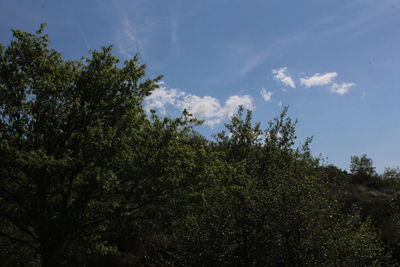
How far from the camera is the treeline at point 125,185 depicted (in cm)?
1719

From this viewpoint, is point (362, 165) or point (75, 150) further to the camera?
point (362, 165)

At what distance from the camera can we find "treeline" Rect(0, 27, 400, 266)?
17.2 m

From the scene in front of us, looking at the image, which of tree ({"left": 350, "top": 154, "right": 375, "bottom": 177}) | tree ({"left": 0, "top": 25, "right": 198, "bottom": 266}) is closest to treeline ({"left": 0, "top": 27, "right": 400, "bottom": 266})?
tree ({"left": 0, "top": 25, "right": 198, "bottom": 266})

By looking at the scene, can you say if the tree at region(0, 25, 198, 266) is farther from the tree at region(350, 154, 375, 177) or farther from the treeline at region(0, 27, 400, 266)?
the tree at region(350, 154, 375, 177)

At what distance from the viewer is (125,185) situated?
63.2 ft

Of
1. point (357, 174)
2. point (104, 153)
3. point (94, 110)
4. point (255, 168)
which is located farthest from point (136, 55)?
point (357, 174)

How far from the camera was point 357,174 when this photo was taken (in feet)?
226

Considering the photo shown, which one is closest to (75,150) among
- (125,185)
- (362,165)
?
(125,185)

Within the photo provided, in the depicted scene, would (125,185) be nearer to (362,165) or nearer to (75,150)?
(75,150)

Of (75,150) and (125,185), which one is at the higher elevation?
(75,150)

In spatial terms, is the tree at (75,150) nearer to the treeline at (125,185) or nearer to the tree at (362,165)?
the treeline at (125,185)

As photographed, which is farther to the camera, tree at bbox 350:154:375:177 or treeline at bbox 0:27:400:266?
tree at bbox 350:154:375:177

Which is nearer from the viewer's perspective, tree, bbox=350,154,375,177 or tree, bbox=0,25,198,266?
tree, bbox=0,25,198,266

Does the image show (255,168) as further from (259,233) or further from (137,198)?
(137,198)
